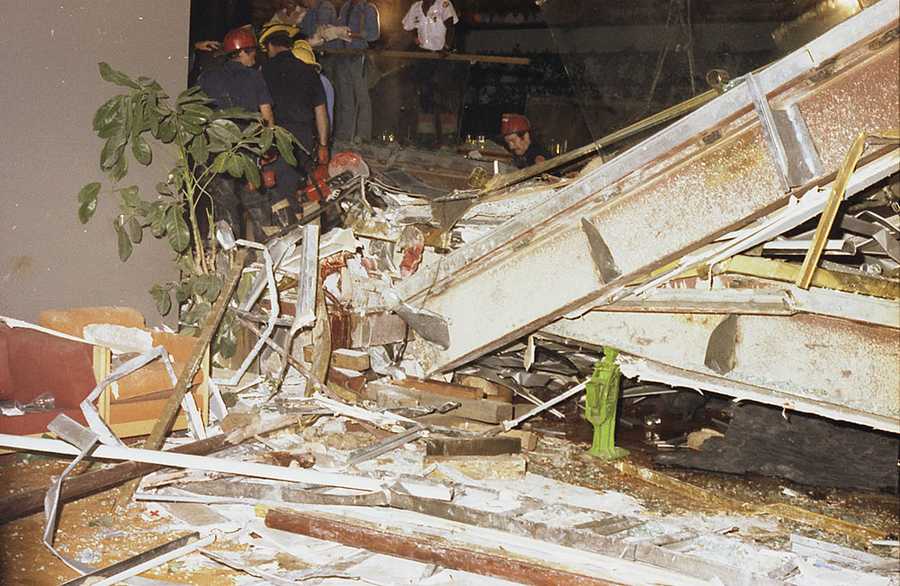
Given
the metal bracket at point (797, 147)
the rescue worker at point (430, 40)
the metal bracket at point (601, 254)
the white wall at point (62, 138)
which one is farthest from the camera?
the rescue worker at point (430, 40)

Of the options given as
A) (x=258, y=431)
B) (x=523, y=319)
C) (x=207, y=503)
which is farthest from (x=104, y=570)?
(x=523, y=319)

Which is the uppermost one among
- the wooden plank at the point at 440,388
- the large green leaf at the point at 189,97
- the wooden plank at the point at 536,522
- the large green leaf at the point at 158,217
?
the large green leaf at the point at 189,97

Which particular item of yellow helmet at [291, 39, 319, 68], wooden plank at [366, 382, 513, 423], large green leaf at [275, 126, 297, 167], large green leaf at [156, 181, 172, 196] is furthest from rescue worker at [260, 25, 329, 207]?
wooden plank at [366, 382, 513, 423]

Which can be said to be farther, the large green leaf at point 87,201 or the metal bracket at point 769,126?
the large green leaf at point 87,201

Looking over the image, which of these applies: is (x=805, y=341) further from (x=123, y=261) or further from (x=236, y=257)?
(x=123, y=261)

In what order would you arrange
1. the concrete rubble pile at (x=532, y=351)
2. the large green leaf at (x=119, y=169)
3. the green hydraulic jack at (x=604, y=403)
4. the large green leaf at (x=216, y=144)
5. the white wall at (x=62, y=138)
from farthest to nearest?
the large green leaf at (x=216, y=144) < the large green leaf at (x=119, y=169) < the white wall at (x=62, y=138) < the green hydraulic jack at (x=604, y=403) < the concrete rubble pile at (x=532, y=351)

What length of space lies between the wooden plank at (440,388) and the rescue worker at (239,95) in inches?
99.2

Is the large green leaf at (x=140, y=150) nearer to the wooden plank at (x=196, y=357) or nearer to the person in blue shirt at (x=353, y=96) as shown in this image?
the wooden plank at (x=196, y=357)

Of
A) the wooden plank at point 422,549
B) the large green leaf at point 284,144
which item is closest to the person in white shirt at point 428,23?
the large green leaf at point 284,144

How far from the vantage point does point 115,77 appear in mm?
5812

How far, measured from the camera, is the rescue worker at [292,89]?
9.38m

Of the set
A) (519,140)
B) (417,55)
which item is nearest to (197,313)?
(519,140)

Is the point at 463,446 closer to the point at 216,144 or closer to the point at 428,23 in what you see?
the point at 216,144

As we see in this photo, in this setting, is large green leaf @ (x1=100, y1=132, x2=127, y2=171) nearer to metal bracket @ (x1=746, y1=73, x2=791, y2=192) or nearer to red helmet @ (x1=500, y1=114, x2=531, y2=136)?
metal bracket @ (x1=746, y1=73, x2=791, y2=192)
